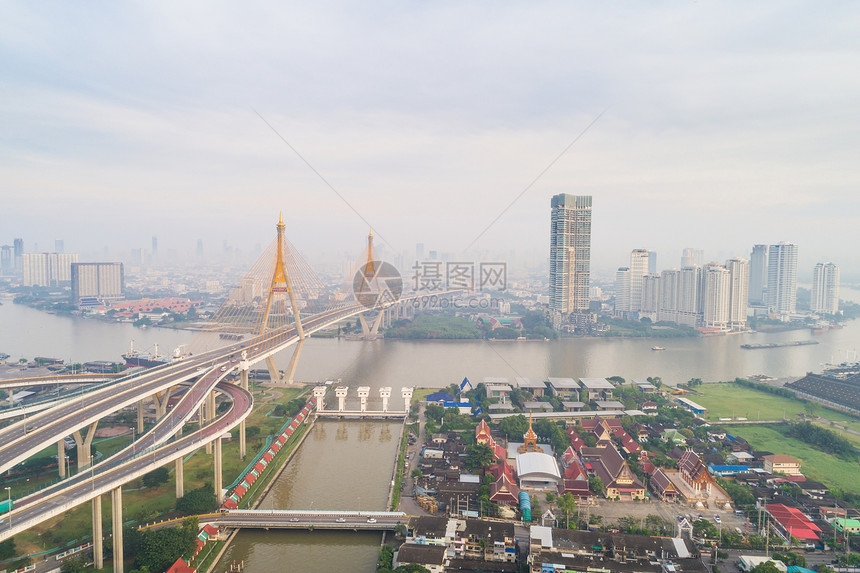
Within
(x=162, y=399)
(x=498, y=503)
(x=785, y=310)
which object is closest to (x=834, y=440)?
(x=498, y=503)

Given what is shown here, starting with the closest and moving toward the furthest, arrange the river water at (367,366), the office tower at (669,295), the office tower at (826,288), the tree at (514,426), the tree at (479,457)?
the river water at (367,366)
the tree at (479,457)
the tree at (514,426)
the office tower at (669,295)
the office tower at (826,288)

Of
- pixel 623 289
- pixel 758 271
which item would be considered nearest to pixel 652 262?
pixel 758 271

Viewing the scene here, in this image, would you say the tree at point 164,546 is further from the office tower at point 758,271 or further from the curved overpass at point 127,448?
the office tower at point 758,271

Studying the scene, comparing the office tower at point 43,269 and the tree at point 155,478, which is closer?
the tree at point 155,478

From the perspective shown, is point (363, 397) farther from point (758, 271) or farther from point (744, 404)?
point (758, 271)

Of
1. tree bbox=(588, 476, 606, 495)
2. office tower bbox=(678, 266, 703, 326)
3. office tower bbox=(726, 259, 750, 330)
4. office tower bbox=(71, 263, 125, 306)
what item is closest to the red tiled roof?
tree bbox=(588, 476, 606, 495)

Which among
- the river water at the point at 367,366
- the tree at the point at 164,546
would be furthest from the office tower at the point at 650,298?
the tree at the point at 164,546

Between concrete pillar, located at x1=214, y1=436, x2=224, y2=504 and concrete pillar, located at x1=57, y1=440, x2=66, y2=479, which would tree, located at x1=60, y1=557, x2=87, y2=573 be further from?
concrete pillar, located at x1=57, y1=440, x2=66, y2=479
